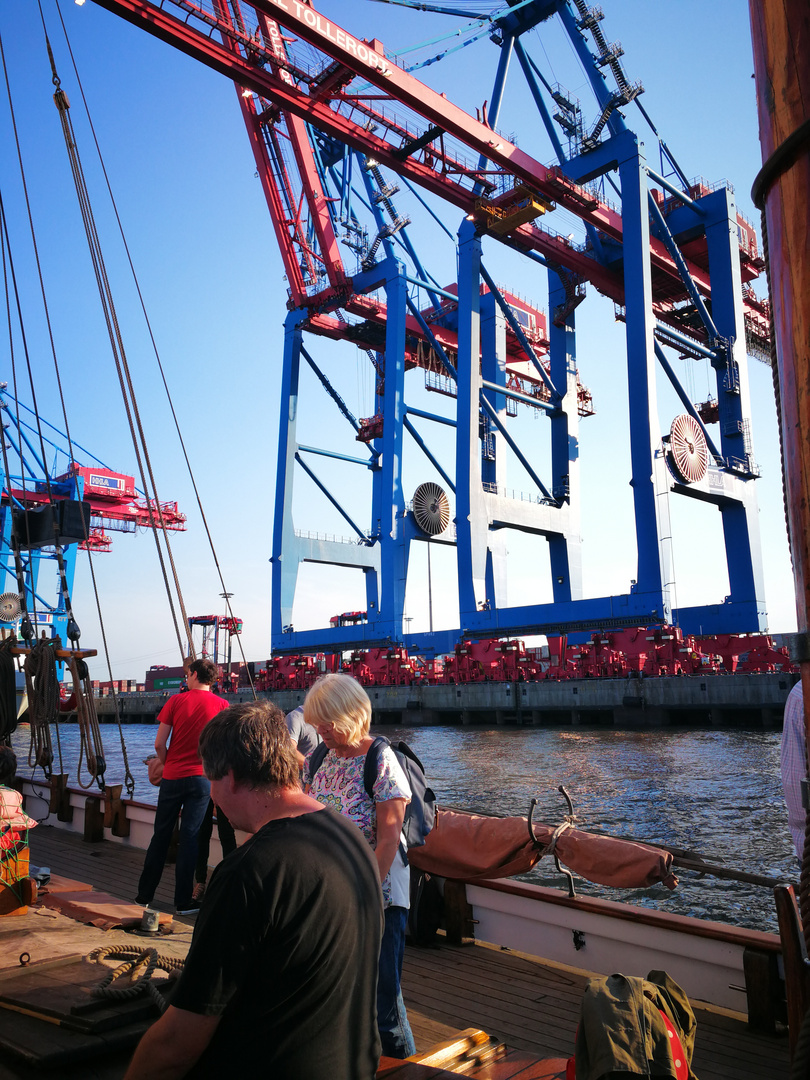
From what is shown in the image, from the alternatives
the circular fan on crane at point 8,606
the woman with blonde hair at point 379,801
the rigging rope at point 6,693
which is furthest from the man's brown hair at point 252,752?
the circular fan on crane at point 8,606

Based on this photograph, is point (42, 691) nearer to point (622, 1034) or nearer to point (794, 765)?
point (622, 1034)

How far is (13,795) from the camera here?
3.85m

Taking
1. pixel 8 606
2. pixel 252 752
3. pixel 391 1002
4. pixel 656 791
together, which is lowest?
pixel 656 791

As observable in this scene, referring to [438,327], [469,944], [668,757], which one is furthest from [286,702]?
[469,944]

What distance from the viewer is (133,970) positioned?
7.43 ft

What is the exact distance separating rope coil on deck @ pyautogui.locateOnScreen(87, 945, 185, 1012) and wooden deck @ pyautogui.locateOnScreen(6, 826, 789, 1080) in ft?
1.04

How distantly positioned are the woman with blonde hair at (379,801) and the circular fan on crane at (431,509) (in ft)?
93.2

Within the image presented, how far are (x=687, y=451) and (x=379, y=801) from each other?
24.0 meters

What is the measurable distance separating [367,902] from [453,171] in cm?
2608

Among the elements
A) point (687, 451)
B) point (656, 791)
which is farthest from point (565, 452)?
point (656, 791)

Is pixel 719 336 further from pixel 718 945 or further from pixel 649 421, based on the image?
pixel 718 945

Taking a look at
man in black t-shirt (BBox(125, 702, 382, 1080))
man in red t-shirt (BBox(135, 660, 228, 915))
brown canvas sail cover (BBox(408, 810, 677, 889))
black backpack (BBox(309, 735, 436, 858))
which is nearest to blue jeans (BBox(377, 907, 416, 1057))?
black backpack (BBox(309, 735, 436, 858))

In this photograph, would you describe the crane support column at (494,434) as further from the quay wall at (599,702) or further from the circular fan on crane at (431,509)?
the quay wall at (599,702)

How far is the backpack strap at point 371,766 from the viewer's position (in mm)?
2439
